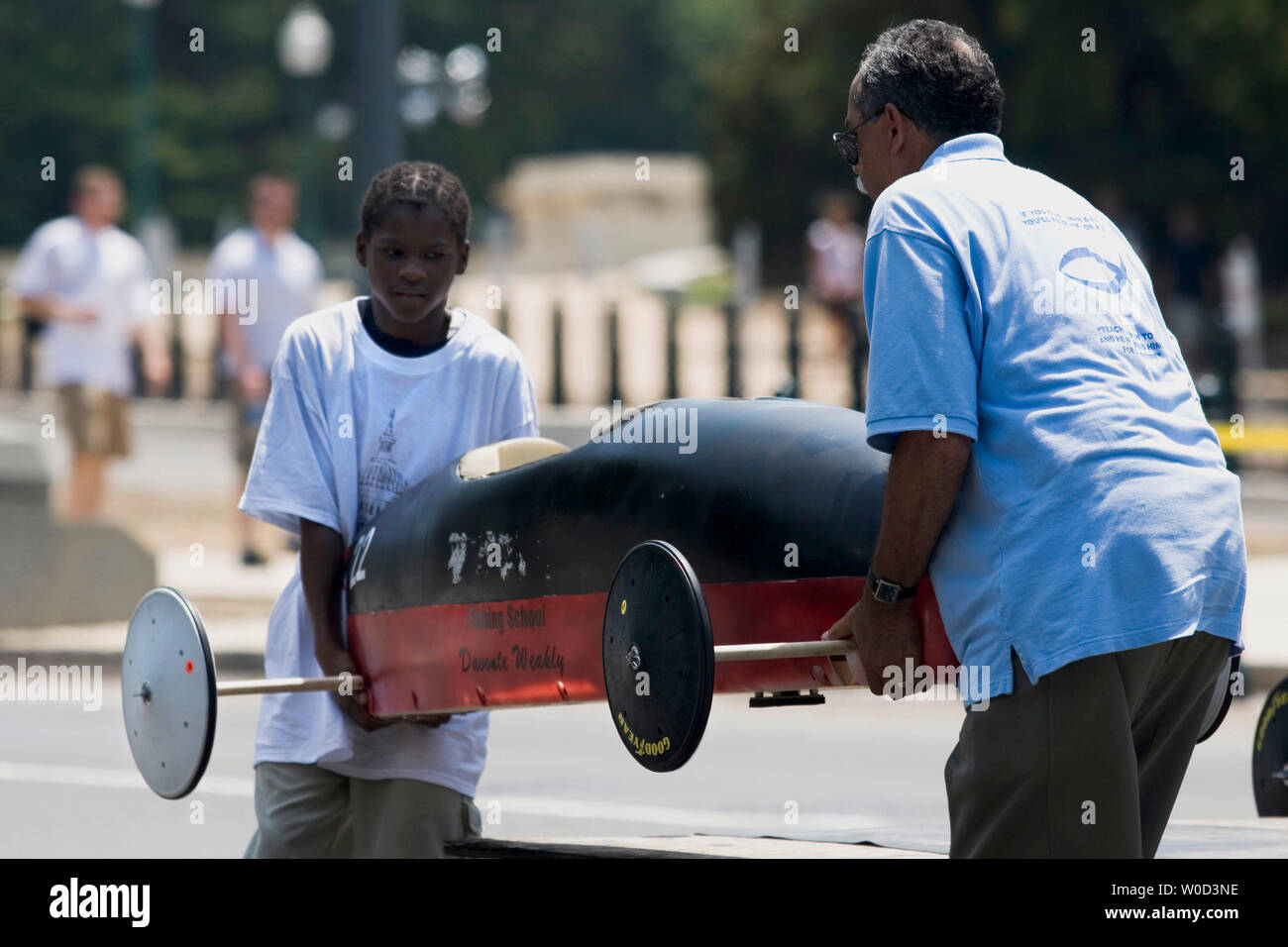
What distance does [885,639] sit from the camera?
3.23 m

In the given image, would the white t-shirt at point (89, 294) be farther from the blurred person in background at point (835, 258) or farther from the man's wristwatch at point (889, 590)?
the man's wristwatch at point (889, 590)

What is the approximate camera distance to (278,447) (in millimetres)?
4172

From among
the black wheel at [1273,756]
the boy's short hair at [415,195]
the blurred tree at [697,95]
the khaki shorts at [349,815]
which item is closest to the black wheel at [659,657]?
the khaki shorts at [349,815]

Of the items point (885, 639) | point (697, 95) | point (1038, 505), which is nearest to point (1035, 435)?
point (1038, 505)

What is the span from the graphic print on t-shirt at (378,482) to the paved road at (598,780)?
6.29ft

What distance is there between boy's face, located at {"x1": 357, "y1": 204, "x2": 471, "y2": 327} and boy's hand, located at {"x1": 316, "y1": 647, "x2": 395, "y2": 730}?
67 cm

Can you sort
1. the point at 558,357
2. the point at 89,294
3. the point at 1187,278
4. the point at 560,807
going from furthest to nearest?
1. the point at 1187,278
2. the point at 558,357
3. the point at 89,294
4. the point at 560,807

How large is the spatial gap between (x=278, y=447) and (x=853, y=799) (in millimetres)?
3573

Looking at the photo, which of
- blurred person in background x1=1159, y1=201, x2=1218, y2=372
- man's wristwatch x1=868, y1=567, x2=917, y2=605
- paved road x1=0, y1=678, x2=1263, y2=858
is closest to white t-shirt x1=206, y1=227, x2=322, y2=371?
paved road x1=0, y1=678, x2=1263, y2=858

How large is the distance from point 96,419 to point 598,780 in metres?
5.25

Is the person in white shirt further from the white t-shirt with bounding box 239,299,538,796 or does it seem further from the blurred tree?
the blurred tree

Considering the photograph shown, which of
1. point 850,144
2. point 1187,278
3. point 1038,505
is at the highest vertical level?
point 1187,278

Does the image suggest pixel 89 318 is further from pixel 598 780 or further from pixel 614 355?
pixel 614 355
